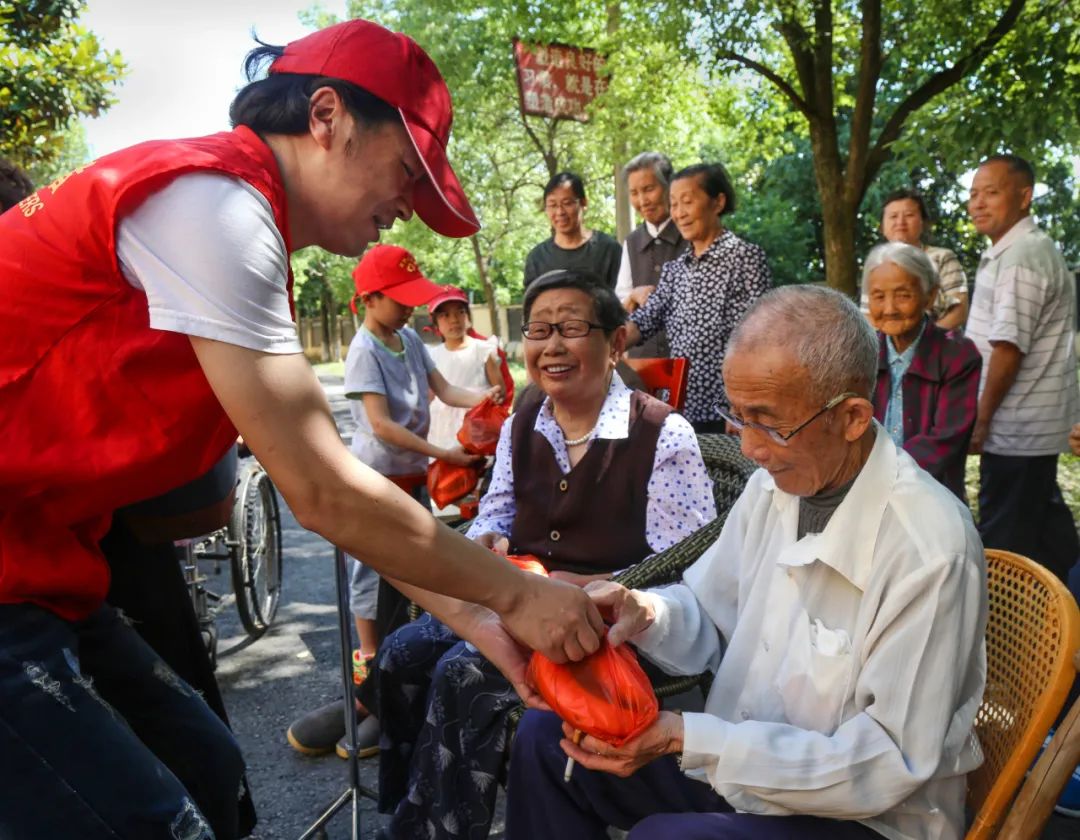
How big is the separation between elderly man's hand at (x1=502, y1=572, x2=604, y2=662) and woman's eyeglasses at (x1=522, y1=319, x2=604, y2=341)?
1.26 metres

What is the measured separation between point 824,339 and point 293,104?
1041 mm

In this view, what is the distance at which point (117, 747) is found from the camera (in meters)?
1.43

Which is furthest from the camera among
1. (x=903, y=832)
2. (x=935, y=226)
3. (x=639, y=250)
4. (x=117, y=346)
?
(x=935, y=226)

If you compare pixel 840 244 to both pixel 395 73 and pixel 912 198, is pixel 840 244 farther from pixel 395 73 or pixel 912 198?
pixel 395 73

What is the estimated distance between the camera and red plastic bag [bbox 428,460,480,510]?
11.8 ft

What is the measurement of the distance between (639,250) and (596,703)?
3.89 m

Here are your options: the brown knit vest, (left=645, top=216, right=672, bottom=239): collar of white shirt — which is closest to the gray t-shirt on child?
the brown knit vest

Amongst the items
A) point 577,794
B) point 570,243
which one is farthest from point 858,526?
point 570,243

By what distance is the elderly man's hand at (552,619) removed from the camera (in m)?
1.60

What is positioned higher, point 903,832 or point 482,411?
point 482,411

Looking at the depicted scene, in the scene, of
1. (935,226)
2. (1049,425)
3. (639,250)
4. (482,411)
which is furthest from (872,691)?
(935,226)

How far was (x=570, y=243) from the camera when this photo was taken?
5.47 metres

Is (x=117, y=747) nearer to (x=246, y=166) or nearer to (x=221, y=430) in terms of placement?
(x=221, y=430)

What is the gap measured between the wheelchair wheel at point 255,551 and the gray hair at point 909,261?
290 centimetres
